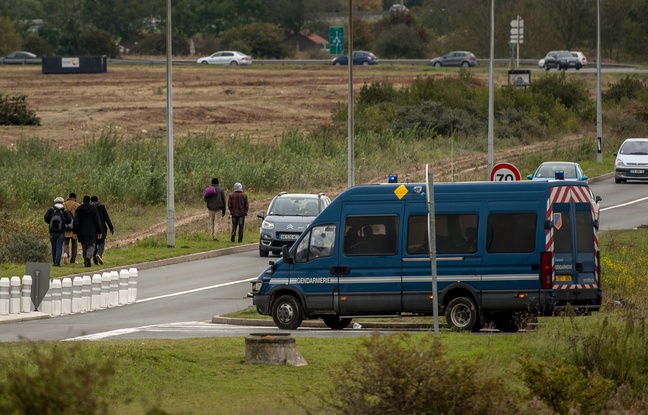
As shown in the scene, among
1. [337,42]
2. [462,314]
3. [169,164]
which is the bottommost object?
[462,314]

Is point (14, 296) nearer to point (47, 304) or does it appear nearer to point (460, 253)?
point (47, 304)

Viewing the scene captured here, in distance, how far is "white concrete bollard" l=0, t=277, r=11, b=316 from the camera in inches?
942

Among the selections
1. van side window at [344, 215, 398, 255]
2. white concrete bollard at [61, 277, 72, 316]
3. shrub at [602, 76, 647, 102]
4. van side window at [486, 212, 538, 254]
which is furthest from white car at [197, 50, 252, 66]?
van side window at [486, 212, 538, 254]

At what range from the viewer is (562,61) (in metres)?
101

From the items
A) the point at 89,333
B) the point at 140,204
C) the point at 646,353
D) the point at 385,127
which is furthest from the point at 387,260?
the point at 385,127

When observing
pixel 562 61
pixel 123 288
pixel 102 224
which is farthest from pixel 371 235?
pixel 562 61

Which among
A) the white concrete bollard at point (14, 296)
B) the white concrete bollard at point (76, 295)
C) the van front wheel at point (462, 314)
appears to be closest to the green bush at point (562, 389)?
the van front wheel at point (462, 314)

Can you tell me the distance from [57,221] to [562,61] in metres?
76.1

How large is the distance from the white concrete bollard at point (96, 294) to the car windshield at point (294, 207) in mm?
9025

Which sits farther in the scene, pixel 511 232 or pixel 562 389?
pixel 511 232

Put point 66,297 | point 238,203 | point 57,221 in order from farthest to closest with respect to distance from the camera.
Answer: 1. point 238,203
2. point 57,221
3. point 66,297

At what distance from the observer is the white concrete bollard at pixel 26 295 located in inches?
968

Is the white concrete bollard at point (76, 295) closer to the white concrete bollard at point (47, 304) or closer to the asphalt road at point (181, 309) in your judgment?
the asphalt road at point (181, 309)

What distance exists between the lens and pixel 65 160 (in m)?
50.0
